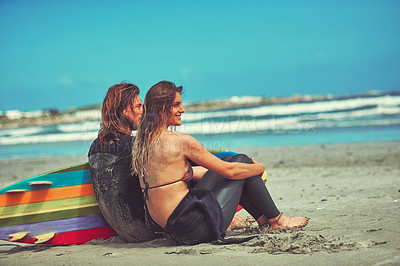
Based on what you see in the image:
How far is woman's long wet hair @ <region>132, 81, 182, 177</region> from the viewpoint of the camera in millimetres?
3045

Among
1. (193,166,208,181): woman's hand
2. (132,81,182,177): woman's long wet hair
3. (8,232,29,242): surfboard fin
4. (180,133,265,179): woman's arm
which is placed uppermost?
(132,81,182,177): woman's long wet hair

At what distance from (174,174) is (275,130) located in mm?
14952

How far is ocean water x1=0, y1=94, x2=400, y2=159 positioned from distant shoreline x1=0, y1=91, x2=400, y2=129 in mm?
5857

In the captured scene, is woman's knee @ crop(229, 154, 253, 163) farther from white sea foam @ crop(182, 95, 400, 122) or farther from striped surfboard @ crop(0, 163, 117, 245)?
white sea foam @ crop(182, 95, 400, 122)

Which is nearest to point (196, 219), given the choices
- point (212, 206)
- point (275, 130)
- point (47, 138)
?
point (212, 206)

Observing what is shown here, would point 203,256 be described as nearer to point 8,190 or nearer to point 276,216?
point 276,216

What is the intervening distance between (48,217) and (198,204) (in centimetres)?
148

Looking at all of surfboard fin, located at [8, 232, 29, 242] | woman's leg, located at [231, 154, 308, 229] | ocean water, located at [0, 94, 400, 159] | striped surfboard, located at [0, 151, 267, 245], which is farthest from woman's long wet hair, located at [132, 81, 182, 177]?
ocean water, located at [0, 94, 400, 159]

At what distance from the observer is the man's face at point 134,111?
134 inches

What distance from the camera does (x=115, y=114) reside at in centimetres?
335

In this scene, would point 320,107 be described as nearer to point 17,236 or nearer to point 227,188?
point 227,188

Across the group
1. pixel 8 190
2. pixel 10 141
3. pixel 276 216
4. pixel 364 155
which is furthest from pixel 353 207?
pixel 10 141

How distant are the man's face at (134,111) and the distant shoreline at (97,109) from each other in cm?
2945

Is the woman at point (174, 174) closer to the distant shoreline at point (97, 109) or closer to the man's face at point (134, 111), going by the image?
the man's face at point (134, 111)
